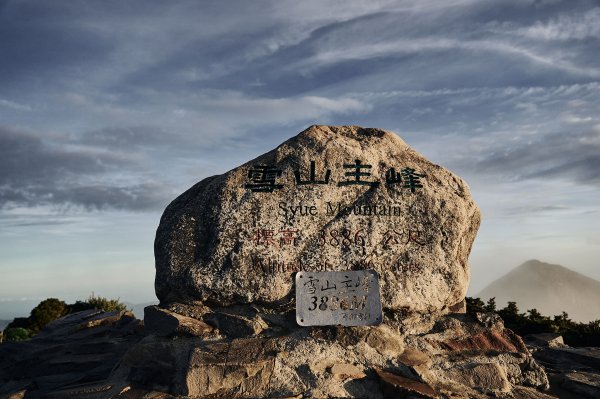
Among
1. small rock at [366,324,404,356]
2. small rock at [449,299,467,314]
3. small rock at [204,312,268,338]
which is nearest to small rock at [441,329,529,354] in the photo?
small rock at [449,299,467,314]

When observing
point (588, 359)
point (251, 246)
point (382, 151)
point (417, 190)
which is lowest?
point (588, 359)

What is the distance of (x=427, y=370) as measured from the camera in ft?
20.9

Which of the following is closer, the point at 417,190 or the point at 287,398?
the point at 287,398

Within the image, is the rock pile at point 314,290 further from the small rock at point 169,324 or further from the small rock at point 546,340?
the small rock at point 546,340

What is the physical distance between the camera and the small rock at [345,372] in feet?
19.8

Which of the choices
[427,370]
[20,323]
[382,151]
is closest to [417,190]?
[382,151]

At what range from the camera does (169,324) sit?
21.6ft

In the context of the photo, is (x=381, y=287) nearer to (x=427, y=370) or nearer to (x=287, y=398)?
(x=427, y=370)

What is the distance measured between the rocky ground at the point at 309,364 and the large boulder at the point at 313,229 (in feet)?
1.20

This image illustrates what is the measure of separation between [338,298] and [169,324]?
2.05m

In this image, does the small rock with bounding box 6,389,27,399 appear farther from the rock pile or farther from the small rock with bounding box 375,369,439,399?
the small rock with bounding box 375,369,439,399

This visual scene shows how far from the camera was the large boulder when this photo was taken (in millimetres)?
6836

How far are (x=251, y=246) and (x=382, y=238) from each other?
1.68 m

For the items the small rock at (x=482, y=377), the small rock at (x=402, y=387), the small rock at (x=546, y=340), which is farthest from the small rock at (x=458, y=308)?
the small rock at (x=546, y=340)
